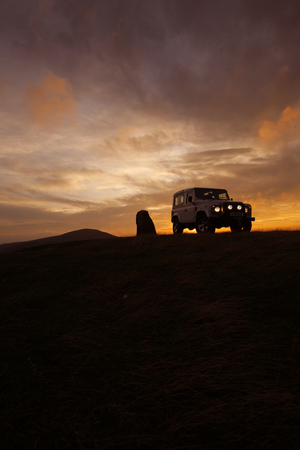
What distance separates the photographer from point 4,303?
A: 5.18 metres

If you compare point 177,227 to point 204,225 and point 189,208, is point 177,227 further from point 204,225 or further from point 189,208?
point 204,225

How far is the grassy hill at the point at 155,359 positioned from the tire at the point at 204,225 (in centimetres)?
555

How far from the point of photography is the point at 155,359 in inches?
123

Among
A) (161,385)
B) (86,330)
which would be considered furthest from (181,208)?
(161,385)

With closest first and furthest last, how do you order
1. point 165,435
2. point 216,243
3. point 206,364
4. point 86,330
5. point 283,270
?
point 165,435, point 206,364, point 86,330, point 283,270, point 216,243

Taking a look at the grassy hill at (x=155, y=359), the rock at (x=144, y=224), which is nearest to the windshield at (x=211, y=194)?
the rock at (x=144, y=224)

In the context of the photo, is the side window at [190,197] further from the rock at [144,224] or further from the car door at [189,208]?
the rock at [144,224]

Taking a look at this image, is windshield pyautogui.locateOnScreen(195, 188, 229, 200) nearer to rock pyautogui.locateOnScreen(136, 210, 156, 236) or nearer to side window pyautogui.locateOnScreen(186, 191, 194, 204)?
side window pyautogui.locateOnScreen(186, 191, 194, 204)

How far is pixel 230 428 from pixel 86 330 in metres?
2.32

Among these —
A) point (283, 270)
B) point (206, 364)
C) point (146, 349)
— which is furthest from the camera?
point (283, 270)

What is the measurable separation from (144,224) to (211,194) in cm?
506

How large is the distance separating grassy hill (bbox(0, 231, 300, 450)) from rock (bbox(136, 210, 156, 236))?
1040cm

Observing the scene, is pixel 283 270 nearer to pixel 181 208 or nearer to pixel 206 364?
pixel 206 364

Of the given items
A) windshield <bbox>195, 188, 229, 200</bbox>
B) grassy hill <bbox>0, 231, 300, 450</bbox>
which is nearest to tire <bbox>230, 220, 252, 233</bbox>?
windshield <bbox>195, 188, 229, 200</bbox>
